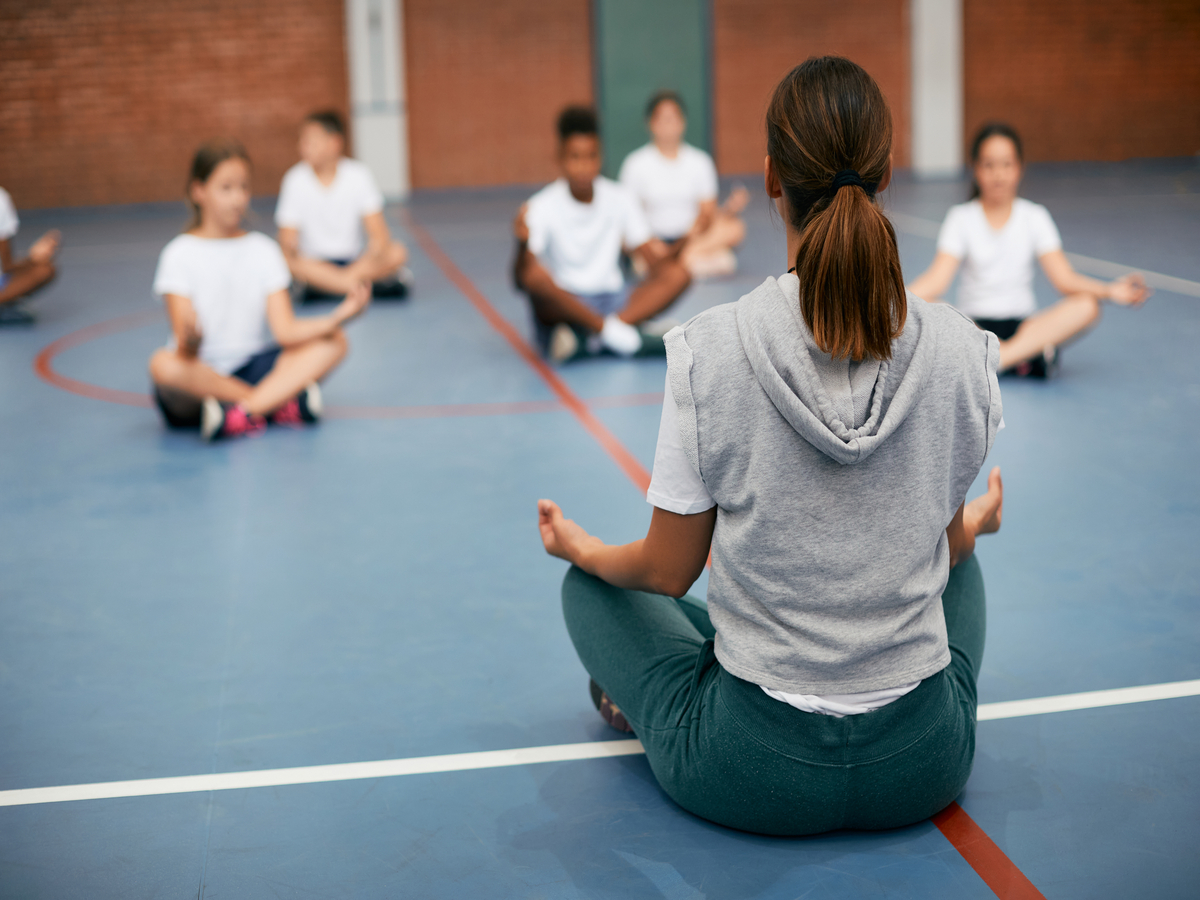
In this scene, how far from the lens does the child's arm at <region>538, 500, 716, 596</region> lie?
1.56 m

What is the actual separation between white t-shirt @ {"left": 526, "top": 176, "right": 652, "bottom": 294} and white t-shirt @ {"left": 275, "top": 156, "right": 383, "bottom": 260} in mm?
1660

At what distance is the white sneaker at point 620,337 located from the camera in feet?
16.5

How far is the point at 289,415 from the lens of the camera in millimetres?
4152

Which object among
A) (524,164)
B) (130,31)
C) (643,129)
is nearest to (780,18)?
(643,129)

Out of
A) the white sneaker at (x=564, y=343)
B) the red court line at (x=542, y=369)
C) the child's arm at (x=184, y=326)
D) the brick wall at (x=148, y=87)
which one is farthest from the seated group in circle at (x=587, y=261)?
the brick wall at (x=148, y=87)

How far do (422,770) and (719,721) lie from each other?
1.88ft

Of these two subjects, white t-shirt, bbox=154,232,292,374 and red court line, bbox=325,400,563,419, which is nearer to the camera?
white t-shirt, bbox=154,232,292,374

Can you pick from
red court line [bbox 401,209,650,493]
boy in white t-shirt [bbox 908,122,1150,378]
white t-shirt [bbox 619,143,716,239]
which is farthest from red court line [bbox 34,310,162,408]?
boy in white t-shirt [bbox 908,122,1150,378]

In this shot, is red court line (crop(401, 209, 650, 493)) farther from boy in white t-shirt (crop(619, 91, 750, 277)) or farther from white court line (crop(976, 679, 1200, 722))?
white court line (crop(976, 679, 1200, 722))

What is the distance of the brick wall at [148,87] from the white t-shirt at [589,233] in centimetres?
736

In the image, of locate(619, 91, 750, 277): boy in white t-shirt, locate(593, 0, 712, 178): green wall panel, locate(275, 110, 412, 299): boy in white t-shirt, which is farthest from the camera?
locate(593, 0, 712, 178): green wall panel

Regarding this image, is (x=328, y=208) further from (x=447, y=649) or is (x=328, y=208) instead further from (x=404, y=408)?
(x=447, y=649)

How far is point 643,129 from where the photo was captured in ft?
38.3

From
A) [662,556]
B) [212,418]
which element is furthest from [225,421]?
[662,556]
